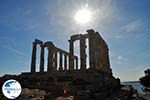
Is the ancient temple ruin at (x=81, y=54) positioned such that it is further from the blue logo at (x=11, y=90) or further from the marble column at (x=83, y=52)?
the blue logo at (x=11, y=90)

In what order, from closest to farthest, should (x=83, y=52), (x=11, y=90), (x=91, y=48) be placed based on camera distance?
(x=11, y=90)
(x=91, y=48)
(x=83, y=52)

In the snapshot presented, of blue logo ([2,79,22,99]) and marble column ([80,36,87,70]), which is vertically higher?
marble column ([80,36,87,70])

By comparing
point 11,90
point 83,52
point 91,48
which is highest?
point 91,48

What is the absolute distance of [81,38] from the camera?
33562mm

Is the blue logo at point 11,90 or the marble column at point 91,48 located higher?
the marble column at point 91,48

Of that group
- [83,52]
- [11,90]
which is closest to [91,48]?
A: [83,52]

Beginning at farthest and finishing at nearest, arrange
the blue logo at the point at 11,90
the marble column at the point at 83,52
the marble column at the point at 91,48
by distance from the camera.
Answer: the marble column at the point at 83,52 < the marble column at the point at 91,48 < the blue logo at the point at 11,90

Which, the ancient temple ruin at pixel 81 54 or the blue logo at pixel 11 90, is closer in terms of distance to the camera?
the blue logo at pixel 11 90

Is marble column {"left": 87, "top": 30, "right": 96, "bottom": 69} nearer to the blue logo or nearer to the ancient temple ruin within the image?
the ancient temple ruin

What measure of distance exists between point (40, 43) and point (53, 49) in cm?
305

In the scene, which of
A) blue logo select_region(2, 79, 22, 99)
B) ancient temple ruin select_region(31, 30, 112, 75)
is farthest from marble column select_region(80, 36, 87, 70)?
blue logo select_region(2, 79, 22, 99)

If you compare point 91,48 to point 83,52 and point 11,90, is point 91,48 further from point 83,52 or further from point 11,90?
point 11,90

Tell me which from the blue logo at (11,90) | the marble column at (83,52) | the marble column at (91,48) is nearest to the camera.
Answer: the blue logo at (11,90)

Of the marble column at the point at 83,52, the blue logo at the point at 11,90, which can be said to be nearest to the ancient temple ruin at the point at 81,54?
the marble column at the point at 83,52
